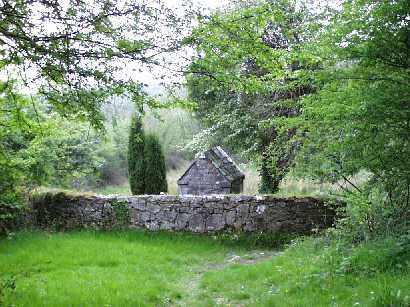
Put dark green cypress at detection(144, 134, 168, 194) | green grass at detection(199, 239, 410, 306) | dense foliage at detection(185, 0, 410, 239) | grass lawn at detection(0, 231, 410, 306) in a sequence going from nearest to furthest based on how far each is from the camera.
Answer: green grass at detection(199, 239, 410, 306)
dense foliage at detection(185, 0, 410, 239)
grass lawn at detection(0, 231, 410, 306)
dark green cypress at detection(144, 134, 168, 194)

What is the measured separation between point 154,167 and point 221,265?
1074 cm

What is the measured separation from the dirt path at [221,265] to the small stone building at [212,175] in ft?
18.1

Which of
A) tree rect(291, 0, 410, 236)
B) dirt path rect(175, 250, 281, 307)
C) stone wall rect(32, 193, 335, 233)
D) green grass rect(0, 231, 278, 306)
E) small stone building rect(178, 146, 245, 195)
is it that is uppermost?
tree rect(291, 0, 410, 236)

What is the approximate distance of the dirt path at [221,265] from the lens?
6641 millimetres

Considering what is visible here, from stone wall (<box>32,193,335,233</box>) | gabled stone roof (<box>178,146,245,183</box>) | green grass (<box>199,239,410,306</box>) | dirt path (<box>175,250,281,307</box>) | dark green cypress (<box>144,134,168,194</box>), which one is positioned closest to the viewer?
green grass (<box>199,239,410,306</box>)

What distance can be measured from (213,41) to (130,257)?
5633 mm

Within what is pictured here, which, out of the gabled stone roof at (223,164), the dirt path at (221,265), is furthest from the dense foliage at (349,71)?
the gabled stone roof at (223,164)

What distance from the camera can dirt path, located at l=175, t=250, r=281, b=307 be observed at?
6.64m

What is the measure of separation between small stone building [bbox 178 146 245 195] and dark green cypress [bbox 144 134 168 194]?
10.3 ft

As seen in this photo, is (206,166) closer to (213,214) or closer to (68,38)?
(213,214)

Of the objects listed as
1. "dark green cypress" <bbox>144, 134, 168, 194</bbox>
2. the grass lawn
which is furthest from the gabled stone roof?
the grass lawn

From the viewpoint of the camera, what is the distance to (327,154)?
746cm

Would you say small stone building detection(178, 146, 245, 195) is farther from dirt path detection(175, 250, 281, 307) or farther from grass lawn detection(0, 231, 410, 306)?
dirt path detection(175, 250, 281, 307)

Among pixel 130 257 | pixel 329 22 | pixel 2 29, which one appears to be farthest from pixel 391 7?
pixel 130 257
